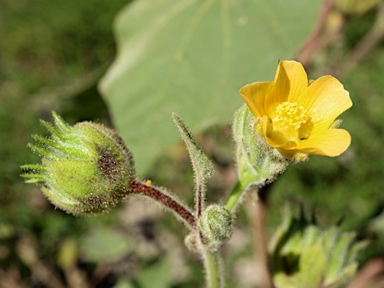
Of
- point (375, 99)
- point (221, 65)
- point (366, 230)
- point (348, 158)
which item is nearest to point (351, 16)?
point (221, 65)

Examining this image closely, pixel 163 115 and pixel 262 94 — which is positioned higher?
pixel 163 115

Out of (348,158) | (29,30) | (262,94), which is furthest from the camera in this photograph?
(29,30)

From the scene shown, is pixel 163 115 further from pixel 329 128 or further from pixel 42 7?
pixel 42 7

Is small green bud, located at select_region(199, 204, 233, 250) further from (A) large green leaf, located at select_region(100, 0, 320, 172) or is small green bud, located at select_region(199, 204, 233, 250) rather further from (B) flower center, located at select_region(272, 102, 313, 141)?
(A) large green leaf, located at select_region(100, 0, 320, 172)

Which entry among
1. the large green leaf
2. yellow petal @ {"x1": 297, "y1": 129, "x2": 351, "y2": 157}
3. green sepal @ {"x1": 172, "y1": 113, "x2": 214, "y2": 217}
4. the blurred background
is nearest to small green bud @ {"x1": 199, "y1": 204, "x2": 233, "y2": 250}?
green sepal @ {"x1": 172, "y1": 113, "x2": 214, "y2": 217}

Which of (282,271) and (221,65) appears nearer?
(282,271)

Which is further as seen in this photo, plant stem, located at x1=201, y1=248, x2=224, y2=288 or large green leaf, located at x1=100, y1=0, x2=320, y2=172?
large green leaf, located at x1=100, y1=0, x2=320, y2=172
